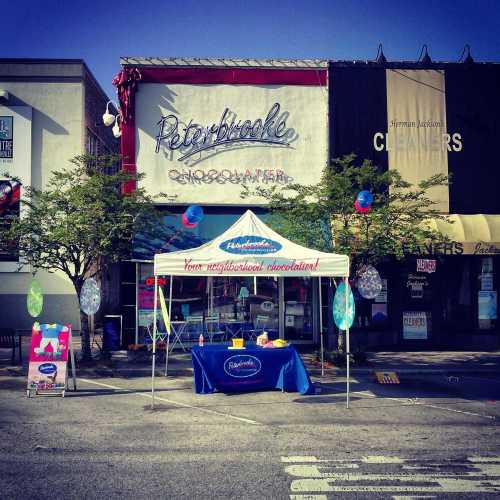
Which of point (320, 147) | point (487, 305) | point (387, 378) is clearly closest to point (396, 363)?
point (387, 378)

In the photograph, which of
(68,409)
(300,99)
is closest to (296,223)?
(300,99)

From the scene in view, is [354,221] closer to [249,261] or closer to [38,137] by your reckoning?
[249,261]

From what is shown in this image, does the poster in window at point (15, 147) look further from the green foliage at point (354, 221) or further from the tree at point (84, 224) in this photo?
the green foliage at point (354, 221)

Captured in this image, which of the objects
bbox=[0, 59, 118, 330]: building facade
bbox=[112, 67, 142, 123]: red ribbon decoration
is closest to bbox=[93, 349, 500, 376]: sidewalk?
bbox=[0, 59, 118, 330]: building facade

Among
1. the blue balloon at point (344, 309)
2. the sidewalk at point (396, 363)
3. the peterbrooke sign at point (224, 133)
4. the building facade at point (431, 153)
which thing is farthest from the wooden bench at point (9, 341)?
the building facade at point (431, 153)

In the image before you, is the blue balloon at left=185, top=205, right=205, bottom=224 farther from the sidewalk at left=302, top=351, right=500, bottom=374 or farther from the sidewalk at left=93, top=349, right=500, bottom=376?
the sidewalk at left=302, top=351, right=500, bottom=374

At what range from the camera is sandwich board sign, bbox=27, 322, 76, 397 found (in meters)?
10.5

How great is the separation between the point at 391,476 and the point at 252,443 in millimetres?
2111

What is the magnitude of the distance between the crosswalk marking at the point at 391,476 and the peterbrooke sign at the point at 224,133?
1210 cm

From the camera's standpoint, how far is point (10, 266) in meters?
18.5

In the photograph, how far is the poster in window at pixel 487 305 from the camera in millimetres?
16922

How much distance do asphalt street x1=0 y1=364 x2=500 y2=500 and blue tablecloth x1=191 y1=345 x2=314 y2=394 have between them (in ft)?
0.86

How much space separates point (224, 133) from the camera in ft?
56.4

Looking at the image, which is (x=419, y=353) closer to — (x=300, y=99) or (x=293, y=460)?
(x=300, y=99)
